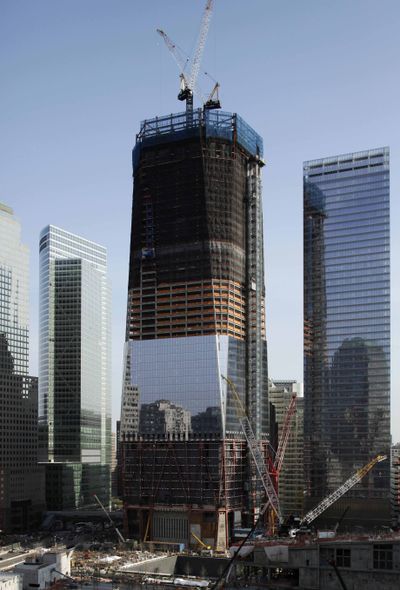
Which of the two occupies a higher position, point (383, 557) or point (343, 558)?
point (383, 557)

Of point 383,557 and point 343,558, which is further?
point 343,558

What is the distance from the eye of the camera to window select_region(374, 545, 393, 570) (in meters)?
131

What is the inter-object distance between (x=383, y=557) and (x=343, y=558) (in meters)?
6.96

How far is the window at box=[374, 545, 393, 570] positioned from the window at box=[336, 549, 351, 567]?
4.63 metres

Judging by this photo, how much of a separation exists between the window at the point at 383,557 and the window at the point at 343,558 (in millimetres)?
4633

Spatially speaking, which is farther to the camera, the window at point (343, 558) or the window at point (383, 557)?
the window at point (343, 558)

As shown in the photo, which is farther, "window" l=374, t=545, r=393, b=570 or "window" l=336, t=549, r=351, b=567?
"window" l=336, t=549, r=351, b=567

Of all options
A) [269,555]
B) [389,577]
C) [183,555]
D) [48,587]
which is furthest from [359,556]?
[183,555]

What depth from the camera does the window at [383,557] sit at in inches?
5162

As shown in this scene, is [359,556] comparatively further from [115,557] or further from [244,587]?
[115,557]

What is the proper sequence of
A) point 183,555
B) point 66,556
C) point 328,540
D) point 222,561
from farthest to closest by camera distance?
point 183,555
point 222,561
point 66,556
point 328,540

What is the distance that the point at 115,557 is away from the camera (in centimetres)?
19388

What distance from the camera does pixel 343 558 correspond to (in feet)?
444

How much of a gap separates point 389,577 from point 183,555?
7781 centimetres
